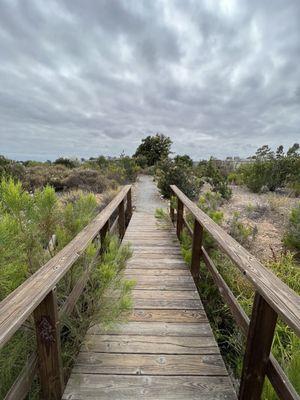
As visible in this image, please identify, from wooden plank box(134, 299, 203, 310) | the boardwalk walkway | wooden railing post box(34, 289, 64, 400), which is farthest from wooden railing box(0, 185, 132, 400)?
wooden plank box(134, 299, 203, 310)

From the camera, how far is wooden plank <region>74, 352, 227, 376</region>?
5.25 ft

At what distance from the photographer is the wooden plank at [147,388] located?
4.68 ft

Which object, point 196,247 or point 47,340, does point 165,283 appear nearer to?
point 196,247

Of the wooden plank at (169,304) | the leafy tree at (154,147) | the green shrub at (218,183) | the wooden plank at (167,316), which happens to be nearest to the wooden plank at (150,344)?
the wooden plank at (167,316)

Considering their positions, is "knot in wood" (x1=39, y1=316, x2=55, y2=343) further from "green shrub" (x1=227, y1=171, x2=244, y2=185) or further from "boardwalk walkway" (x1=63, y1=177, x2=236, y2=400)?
"green shrub" (x1=227, y1=171, x2=244, y2=185)

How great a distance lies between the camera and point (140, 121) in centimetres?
2986

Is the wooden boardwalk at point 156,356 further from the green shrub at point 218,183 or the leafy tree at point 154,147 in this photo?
the leafy tree at point 154,147

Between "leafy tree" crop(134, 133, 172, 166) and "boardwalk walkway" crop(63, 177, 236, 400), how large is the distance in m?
26.0

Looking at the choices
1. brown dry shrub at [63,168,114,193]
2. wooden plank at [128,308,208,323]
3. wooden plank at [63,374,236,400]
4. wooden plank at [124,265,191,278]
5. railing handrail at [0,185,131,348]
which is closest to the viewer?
railing handrail at [0,185,131,348]

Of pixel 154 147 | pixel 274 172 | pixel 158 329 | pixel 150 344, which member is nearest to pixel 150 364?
pixel 150 344

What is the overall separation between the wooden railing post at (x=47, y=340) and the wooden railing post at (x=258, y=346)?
37.7 inches

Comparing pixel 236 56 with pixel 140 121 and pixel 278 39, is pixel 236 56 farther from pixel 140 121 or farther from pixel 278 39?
pixel 140 121

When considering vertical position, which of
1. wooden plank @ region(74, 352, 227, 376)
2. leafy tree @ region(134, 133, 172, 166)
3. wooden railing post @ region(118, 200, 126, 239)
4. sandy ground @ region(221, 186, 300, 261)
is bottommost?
sandy ground @ region(221, 186, 300, 261)

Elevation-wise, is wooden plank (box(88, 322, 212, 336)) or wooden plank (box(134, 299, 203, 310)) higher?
wooden plank (box(88, 322, 212, 336))
